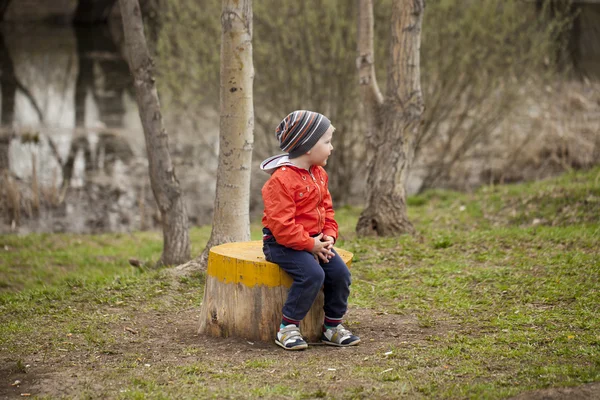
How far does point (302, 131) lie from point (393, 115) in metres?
3.54

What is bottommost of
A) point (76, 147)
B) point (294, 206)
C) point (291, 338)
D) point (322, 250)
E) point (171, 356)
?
point (171, 356)

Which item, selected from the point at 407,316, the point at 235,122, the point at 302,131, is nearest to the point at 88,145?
the point at 235,122

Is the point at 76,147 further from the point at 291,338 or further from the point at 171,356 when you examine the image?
the point at 291,338

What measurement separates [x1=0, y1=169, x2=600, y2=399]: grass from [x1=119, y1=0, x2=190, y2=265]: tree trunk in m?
0.98

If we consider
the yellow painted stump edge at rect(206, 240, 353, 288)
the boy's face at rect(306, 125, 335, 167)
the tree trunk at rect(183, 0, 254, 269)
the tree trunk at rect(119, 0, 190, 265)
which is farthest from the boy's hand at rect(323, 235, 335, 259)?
the tree trunk at rect(119, 0, 190, 265)

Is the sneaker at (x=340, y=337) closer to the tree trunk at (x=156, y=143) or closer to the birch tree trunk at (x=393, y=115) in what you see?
the tree trunk at (x=156, y=143)

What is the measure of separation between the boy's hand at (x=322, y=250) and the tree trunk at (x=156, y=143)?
10.7 ft

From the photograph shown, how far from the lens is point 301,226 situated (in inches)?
173

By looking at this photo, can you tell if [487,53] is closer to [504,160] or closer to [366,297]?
[504,160]

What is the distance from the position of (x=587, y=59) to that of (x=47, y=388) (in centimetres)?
1740

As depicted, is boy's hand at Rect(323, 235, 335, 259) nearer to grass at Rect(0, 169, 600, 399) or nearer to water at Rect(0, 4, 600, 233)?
grass at Rect(0, 169, 600, 399)

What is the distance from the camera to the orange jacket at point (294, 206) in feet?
14.3

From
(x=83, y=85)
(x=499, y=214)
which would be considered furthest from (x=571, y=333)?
(x=83, y=85)

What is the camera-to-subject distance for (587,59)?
18219 millimetres
